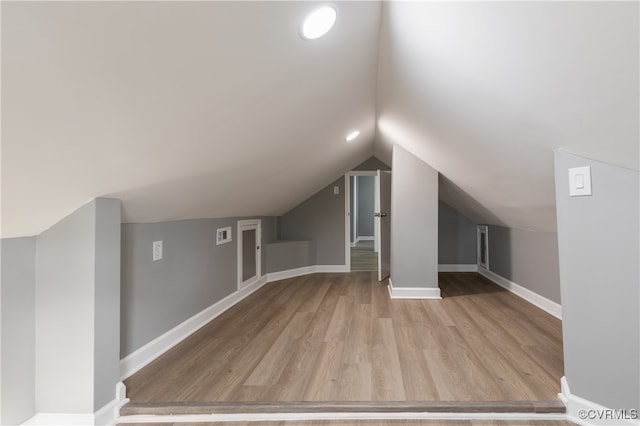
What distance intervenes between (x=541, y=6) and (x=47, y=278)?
7.93 ft

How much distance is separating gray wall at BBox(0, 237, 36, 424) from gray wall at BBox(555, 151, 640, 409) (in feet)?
8.76

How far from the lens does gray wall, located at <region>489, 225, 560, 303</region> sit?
3076 millimetres

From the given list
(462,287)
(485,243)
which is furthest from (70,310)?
(485,243)

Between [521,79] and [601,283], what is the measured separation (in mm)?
1041

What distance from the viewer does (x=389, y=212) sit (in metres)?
4.52

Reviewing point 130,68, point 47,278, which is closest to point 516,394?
point 130,68

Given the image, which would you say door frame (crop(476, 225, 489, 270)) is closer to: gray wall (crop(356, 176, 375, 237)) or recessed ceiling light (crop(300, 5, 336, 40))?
recessed ceiling light (crop(300, 5, 336, 40))

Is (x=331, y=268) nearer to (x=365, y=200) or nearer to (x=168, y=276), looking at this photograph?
(x=168, y=276)

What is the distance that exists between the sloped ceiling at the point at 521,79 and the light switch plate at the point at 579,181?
4 cm

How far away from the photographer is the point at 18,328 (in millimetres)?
1530

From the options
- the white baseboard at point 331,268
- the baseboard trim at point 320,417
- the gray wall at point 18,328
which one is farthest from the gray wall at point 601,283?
the white baseboard at point 331,268

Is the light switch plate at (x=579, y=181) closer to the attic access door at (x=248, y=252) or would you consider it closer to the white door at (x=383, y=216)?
the white door at (x=383, y=216)

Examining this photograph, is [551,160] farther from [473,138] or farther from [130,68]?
[130,68]

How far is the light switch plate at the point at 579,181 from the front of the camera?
157 cm
